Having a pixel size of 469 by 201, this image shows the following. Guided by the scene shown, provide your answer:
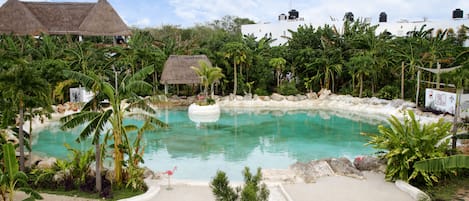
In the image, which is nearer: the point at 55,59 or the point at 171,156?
the point at 171,156

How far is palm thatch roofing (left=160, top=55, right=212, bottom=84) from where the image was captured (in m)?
27.0

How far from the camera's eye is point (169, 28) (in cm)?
4800

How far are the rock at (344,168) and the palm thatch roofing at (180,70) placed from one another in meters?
16.0

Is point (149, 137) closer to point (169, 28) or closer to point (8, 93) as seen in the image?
point (8, 93)

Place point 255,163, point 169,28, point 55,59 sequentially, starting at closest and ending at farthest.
Result: point 255,163 < point 55,59 < point 169,28

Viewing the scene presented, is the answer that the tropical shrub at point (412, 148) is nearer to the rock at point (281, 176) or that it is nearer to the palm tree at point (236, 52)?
the rock at point (281, 176)

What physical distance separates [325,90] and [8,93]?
22.2 metres

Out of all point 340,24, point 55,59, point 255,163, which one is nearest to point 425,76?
point 340,24

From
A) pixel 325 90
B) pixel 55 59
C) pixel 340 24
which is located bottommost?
pixel 325 90

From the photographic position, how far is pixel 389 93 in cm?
2648

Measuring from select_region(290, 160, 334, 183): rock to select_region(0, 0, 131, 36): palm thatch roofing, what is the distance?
23.5 metres

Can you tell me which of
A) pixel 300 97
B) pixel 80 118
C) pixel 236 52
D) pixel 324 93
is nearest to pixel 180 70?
pixel 236 52

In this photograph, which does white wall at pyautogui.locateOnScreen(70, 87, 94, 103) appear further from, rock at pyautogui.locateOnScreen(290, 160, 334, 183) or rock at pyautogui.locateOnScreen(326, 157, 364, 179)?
rock at pyautogui.locateOnScreen(326, 157, 364, 179)

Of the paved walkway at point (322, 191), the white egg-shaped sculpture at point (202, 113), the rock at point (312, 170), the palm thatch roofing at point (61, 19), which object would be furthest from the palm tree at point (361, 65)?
the palm thatch roofing at point (61, 19)
